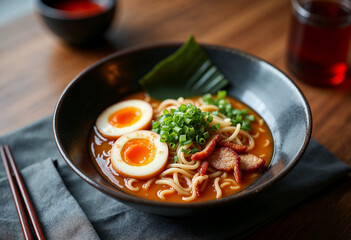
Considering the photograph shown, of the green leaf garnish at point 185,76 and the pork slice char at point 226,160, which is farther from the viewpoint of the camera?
the green leaf garnish at point 185,76

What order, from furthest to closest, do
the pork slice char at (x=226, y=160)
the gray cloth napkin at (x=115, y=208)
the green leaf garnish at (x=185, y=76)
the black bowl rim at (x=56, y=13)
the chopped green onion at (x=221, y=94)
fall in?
the black bowl rim at (x=56, y=13) → the green leaf garnish at (x=185, y=76) → the chopped green onion at (x=221, y=94) → the pork slice char at (x=226, y=160) → the gray cloth napkin at (x=115, y=208)

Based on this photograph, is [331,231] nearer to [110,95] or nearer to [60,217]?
[60,217]

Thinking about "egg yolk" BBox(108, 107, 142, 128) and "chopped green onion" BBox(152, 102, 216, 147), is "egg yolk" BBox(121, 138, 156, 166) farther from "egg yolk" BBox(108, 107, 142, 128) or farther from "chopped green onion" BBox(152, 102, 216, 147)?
"egg yolk" BBox(108, 107, 142, 128)

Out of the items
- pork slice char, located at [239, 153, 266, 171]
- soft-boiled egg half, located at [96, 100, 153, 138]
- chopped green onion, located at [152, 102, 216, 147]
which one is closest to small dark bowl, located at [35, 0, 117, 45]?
soft-boiled egg half, located at [96, 100, 153, 138]

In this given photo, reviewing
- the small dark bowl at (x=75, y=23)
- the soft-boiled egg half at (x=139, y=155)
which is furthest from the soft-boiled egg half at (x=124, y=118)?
the small dark bowl at (x=75, y=23)

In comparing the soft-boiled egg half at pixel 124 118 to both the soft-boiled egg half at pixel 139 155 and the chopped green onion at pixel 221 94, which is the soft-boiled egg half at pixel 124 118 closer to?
the soft-boiled egg half at pixel 139 155

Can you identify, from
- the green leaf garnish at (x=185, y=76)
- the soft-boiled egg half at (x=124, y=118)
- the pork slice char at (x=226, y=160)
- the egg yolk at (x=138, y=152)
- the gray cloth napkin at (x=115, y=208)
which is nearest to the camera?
the gray cloth napkin at (x=115, y=208)

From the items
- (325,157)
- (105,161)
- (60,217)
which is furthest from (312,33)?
(60,217)
